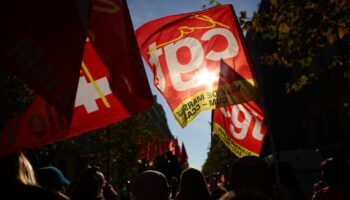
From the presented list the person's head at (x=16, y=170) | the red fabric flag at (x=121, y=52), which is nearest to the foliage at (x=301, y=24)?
the red fabric flag at (x=121, y=52)

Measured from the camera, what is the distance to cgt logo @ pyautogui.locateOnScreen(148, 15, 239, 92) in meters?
4.95

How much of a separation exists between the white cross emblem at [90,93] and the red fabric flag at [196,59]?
1.78m

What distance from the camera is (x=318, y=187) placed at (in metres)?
4.34

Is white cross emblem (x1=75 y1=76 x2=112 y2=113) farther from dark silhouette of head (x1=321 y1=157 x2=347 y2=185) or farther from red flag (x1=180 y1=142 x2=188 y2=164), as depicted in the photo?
red flag (x1=180 y1=142 x2=188 y2=164)

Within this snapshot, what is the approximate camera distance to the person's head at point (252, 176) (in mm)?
2971

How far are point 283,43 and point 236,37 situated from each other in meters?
4.33

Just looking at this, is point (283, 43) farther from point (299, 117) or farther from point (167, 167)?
point (299, 117)

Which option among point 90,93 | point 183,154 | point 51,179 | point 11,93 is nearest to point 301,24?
point 51,179

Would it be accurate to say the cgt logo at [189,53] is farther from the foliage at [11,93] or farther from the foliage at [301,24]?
the foliage at [11,93]

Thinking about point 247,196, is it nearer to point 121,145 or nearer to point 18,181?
point 18,181

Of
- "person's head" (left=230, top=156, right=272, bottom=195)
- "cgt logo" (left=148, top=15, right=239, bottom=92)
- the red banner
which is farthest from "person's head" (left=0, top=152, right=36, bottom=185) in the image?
the red banner

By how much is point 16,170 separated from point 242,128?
362cm

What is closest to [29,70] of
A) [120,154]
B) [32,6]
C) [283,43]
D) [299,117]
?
[32,6]

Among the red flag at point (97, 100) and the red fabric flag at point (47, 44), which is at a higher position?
the red fabric flag at point (47, 44)
